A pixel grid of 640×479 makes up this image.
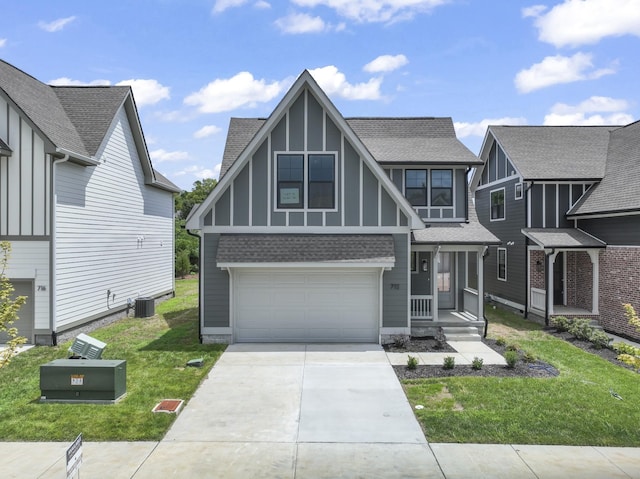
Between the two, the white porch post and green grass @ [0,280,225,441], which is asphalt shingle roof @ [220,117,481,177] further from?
green grass @ [0,280,225,441]

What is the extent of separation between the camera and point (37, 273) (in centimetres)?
1293

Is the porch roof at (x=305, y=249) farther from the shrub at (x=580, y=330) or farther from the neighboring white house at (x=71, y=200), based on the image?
the shrub at (x=580, y=330)

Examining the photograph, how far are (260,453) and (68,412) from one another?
13.1ft

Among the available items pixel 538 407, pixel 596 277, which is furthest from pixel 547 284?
pixel 538 407

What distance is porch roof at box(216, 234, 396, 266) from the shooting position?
41.0ft

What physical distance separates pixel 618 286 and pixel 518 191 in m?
5.27

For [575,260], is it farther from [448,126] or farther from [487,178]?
[448,126]

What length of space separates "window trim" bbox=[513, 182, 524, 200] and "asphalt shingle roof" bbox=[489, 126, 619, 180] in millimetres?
696

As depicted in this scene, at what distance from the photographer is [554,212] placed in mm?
17750

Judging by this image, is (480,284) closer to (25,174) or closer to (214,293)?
(214,293)

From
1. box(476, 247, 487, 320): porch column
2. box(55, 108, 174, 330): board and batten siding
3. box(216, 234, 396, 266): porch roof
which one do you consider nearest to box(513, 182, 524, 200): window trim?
box(476, 247, 487, 320): porch column

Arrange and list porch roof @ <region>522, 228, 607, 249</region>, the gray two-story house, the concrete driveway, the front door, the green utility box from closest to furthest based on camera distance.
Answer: the concrete driveway, the green utility box, the gray two-story house, porch roof @ <region>522, 228, 607, 249</region>, the front door

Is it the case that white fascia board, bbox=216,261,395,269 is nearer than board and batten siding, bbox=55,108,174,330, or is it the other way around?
white fascia board, bbox=216,261,395,269

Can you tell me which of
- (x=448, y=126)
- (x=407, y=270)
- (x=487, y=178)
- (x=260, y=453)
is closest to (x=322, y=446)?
(x=260, y=453)
